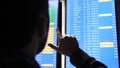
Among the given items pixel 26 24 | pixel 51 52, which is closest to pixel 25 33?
pixel 26 24

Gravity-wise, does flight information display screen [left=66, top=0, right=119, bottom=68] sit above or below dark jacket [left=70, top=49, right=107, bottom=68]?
above

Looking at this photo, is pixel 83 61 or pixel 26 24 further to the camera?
pixel 83 61

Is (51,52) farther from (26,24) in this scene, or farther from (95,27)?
(26,24)

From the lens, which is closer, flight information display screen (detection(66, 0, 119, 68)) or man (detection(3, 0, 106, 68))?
man (detection(3, 0, 106, 68))

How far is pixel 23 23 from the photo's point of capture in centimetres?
83

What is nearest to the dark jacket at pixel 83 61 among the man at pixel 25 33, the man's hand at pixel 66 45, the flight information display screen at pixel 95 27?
the man's hand at pixel 66 45

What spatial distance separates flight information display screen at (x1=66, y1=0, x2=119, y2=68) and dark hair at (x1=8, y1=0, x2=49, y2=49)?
0.64m

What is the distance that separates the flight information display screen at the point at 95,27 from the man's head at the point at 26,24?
62cm

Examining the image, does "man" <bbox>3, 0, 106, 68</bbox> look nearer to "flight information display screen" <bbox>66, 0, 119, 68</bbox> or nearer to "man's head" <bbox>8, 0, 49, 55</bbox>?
"man's head" <bbox>8, 0, 49, 55</bbox>

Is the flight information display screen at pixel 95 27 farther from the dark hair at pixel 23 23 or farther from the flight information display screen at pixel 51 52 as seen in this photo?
the dark hair at pixel 23 23

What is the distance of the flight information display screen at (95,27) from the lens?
4.59ft

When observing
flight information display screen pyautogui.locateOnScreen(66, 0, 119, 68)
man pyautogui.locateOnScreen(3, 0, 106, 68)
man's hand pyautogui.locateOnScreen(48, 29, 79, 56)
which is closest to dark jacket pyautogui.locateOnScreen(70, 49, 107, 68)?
man's hand pyautogui.locateOnScreen(48, 29, 79, 56)

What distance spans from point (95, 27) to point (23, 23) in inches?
26.7

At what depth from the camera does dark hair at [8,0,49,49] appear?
823 millimetres
